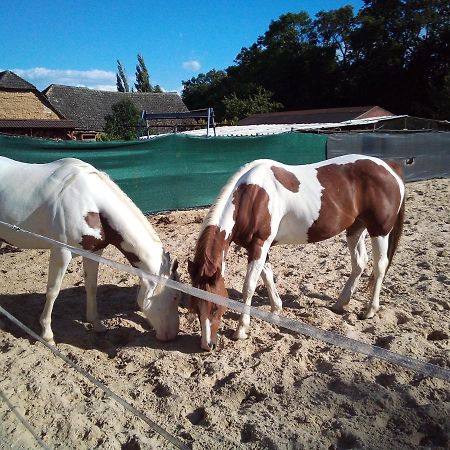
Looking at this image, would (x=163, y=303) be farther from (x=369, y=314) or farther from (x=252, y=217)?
(x=369, y=314)

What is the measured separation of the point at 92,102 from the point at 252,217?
3028 centimetres

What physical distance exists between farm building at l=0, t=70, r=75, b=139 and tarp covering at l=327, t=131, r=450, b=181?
15.5 meters

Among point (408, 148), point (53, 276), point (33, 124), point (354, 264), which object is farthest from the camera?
point (33, 124)

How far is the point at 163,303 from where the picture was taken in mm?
3191

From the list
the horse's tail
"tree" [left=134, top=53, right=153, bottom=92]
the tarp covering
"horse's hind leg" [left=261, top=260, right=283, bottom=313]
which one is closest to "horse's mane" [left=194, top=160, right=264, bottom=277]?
"horse's hind leg" [left=261, top=260, right=283, bottom=313]

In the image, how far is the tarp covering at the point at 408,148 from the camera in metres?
10.2

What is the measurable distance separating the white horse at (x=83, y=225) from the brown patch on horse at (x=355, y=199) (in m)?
1.41

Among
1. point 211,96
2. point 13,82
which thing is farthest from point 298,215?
point 211,96

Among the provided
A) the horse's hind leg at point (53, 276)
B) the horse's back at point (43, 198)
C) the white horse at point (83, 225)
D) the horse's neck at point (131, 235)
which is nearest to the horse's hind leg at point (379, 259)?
the white horse at point (83, 225)

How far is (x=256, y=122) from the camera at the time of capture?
86.2 feet

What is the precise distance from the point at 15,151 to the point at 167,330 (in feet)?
13.6

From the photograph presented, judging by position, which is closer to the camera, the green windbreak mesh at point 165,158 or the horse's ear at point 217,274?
the horse's ear at point 217,274

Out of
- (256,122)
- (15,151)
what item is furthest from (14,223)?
(256,122)

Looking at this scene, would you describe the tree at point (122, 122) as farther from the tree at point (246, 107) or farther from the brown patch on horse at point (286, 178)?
the brown patch on horse at point (286, 178)
